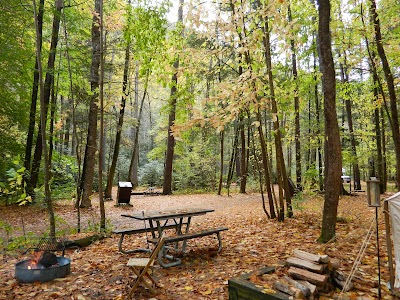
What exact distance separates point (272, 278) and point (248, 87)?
3684mm

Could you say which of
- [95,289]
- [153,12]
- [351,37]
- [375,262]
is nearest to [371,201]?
→ [375,262]

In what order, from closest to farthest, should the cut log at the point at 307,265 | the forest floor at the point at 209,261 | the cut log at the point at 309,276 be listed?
the cut log at the point at 309,276 < the cut log at the point at 307,265 < the forest floor at the point at 209,261

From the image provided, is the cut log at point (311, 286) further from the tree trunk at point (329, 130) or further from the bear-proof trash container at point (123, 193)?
the bear-proof trash container at point (123, 193)

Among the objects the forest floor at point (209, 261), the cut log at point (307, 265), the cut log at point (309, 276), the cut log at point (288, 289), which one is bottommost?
the forest floor at point (209, 261)

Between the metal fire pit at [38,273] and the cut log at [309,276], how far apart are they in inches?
144

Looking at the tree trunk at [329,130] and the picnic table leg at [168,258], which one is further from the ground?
the tree trunk at [329,130]

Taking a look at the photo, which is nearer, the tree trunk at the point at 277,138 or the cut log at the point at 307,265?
the cut log at the point at 307,265

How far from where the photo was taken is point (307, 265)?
3.83 m

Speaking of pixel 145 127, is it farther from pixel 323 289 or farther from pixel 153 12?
pixel 323 289

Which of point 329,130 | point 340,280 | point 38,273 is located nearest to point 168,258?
point 38,273

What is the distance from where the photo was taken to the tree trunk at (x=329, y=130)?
585 cm

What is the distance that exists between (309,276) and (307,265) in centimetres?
21

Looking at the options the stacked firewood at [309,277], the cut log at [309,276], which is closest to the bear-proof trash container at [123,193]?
the stacked firewood at [309,277]

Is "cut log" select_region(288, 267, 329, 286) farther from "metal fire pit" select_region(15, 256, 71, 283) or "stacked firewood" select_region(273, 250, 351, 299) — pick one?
"metal fire pit" select_region(15, 256, 71, 283)
